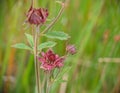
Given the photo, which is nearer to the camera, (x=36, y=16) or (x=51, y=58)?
(x=36, y=16)

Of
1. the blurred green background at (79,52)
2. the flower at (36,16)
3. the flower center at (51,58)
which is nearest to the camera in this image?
the flower at (36,16)

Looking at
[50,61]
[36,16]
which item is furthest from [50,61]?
[36,16]

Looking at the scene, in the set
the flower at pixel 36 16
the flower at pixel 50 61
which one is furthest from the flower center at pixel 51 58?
the flower at pixel 36 16

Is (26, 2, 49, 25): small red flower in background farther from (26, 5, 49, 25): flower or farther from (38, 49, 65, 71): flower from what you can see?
(38, 49, 65, 71): flower

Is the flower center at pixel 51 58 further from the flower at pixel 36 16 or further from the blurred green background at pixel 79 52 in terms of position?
the blurred green background at pixel 79 52

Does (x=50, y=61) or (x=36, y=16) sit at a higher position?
(x=36, y=16)

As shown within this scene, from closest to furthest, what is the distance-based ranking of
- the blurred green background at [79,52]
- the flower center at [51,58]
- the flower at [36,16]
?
the flower at [36,16] → the flower center at [51,58] → the blurred green background at [79,52]

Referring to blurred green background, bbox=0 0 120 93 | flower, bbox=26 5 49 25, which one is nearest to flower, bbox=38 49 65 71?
flower, bbox=26 5 49 25

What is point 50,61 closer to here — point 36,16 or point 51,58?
point 51,58

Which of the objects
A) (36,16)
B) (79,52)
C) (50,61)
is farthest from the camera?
(79,52)
